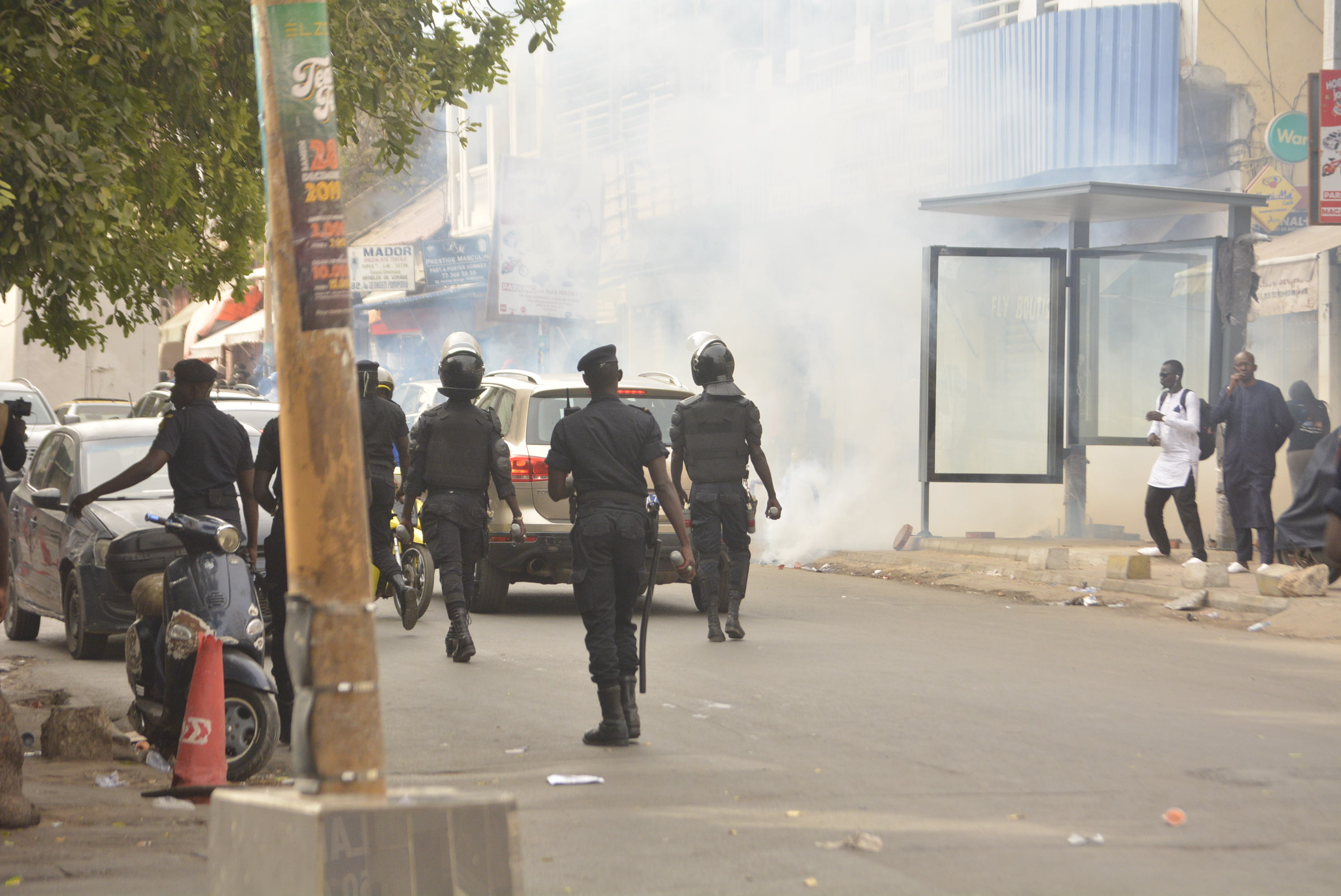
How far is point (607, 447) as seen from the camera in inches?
258

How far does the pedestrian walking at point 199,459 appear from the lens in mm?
7074

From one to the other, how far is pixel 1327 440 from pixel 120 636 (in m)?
8.81

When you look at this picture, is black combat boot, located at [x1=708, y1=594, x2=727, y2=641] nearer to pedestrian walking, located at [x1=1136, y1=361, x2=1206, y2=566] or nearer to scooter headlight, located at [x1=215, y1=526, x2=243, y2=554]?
scooter headlight, located at [x1=215, y1=526, x2=243, y2=554]

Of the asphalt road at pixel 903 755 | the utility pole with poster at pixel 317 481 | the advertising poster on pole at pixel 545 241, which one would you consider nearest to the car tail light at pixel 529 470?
the asphalt road at pixel 903 755

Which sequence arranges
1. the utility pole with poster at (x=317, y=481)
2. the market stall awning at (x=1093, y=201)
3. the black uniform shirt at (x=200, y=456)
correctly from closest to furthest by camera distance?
the utility pole with poster at (x=317, y=481) < the black uniform shirt at (x=200, y=456) < the market stall awning at (x=1093, y=201)

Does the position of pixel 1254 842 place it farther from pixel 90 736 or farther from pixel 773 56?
pixel 773 56

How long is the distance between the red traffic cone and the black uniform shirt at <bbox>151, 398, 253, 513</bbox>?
1780mm

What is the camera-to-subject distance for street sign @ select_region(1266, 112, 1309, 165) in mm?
21469

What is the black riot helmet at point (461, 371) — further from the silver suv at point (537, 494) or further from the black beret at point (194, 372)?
the black beret at point (194, 372)

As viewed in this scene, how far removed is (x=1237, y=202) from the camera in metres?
14.5

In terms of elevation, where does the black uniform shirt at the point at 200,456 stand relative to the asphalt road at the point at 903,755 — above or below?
above

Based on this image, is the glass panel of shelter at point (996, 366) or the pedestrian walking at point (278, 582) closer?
the pedestrian walking at point (278, 582)

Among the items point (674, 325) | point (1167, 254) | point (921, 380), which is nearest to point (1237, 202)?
point (1167, 254)

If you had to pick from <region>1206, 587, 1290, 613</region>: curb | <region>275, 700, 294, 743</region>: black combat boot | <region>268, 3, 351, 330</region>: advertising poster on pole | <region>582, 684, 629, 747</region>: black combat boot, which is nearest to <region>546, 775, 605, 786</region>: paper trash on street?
<region>582, 684, 629, 747</region>: black combat boot
